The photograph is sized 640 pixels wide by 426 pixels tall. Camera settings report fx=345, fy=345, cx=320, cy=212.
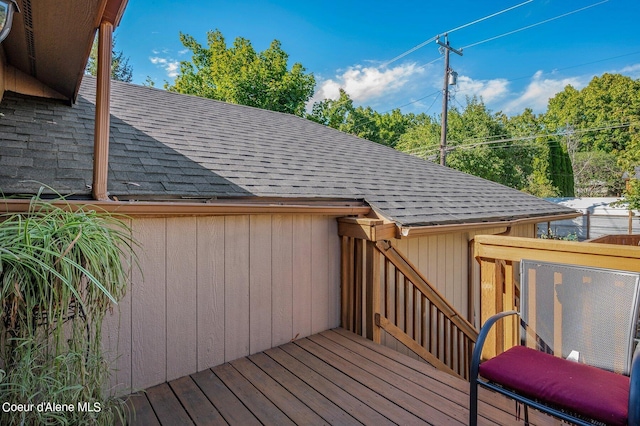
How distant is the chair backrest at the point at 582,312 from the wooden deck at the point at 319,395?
1.64ft

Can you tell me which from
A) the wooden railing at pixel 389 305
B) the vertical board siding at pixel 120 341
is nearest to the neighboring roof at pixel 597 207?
the wooden railing at pixel 389 305

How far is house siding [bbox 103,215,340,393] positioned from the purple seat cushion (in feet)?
6.10

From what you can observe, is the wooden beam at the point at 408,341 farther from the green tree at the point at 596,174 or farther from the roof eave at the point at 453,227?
the green tree at the point at 596,174

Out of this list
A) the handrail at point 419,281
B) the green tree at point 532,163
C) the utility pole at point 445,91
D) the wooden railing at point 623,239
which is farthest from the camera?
the green tree at point 532,163

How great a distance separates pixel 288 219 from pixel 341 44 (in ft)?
62.8

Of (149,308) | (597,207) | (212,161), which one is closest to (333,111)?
(597,207)

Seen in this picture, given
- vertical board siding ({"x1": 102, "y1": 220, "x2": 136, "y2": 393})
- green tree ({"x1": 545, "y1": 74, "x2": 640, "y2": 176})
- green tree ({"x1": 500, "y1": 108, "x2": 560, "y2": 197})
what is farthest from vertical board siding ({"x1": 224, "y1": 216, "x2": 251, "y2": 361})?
green tree ({"x1": 545, "y1": 74, "x2": 640, "y2": 176})

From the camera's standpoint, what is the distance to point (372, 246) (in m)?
3.29

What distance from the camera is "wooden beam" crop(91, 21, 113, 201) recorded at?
7.20 ft

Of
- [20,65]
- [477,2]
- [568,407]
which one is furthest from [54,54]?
[477,2]

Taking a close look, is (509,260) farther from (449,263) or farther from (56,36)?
(56,36)

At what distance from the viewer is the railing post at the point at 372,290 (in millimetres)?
3250

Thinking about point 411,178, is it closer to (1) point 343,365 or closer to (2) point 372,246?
(2) point 372,246

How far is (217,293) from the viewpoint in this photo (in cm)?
279
